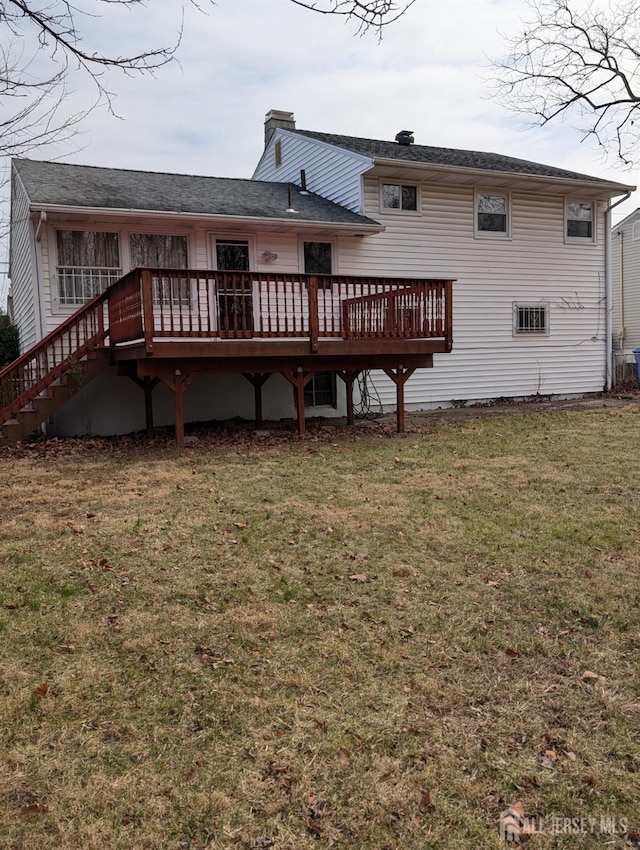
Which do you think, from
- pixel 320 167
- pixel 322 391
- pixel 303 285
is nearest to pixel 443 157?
pixel 320 167

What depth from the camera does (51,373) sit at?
9.38 meters

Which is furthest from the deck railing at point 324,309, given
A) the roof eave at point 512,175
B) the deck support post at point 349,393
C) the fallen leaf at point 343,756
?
the fallen leaf at point 343,756

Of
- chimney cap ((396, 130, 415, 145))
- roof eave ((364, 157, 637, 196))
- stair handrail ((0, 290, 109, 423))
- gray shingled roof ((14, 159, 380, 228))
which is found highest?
chimney cap ((396, 130, 415, 145))

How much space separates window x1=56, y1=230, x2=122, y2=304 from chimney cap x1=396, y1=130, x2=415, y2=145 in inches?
341

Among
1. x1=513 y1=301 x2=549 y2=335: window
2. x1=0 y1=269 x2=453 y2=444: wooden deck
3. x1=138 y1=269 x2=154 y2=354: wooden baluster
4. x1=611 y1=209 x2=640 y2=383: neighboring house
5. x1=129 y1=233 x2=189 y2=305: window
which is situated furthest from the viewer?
x1=611 y1=209 x2=640 y2=383: neighboring house

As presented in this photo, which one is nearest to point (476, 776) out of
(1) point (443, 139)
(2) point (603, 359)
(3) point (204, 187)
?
(3) point (204, 187)

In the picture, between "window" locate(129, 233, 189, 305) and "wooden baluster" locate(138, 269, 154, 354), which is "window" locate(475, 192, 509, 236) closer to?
"window" locate(129, 233, 189, 305)

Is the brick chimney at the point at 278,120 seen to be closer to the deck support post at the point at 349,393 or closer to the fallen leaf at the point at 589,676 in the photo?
the deck support post at the point at 349,393

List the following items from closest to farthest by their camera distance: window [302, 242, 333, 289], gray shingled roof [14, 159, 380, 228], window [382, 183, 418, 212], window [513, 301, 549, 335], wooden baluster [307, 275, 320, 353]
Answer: wooden baluster [307, 275, 320, 353] < gray shingled roof [14, 159, 380, 228] < window [302, 242, 333, 289] < window [382, 183, 418, 212] < window [513, 301, 549, 335]

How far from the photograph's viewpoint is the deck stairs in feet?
30.0

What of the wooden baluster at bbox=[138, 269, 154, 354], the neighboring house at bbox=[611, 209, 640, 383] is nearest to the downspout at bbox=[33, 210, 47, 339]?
the wooden baluster at bbox=[138, 269, 154, 354]

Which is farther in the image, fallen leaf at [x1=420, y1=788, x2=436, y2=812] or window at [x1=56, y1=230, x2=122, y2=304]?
window at [x1=56, y1=230, x2=122, y2=304]

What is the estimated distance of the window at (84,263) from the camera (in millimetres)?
10547

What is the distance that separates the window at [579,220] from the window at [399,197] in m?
4.43
